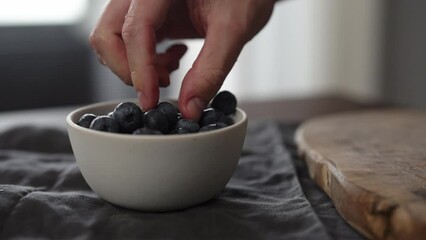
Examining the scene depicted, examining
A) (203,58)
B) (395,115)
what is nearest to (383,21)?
(395,115)

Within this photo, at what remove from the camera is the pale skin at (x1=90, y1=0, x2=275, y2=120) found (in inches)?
28.9

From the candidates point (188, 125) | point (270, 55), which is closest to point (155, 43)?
point (188, 125)

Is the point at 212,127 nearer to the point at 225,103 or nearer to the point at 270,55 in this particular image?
the point at 225,103

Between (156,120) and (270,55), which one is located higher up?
(156,120)

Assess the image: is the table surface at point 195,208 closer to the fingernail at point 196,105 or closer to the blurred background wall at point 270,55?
the fingernail at point 196,105

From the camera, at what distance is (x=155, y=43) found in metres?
0.76

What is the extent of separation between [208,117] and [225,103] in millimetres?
52

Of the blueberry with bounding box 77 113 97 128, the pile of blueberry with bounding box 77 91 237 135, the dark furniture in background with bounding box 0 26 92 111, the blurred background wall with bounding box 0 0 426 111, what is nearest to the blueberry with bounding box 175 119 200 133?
the pile of blueberry with bounding box 77 91 237 135

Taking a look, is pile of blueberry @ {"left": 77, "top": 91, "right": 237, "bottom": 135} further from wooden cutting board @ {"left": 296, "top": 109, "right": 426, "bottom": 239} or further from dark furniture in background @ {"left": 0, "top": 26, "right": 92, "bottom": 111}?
dark furniture in background @ {"left": 0, "top": 26, "right": 92, "bottom": 111}

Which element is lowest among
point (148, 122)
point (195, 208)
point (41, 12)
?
point (41, 12)

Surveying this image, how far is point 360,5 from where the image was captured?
2.85 m

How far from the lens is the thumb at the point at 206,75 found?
73cm

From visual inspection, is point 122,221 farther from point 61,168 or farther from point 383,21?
point 383,21

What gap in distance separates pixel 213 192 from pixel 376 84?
234 cm
